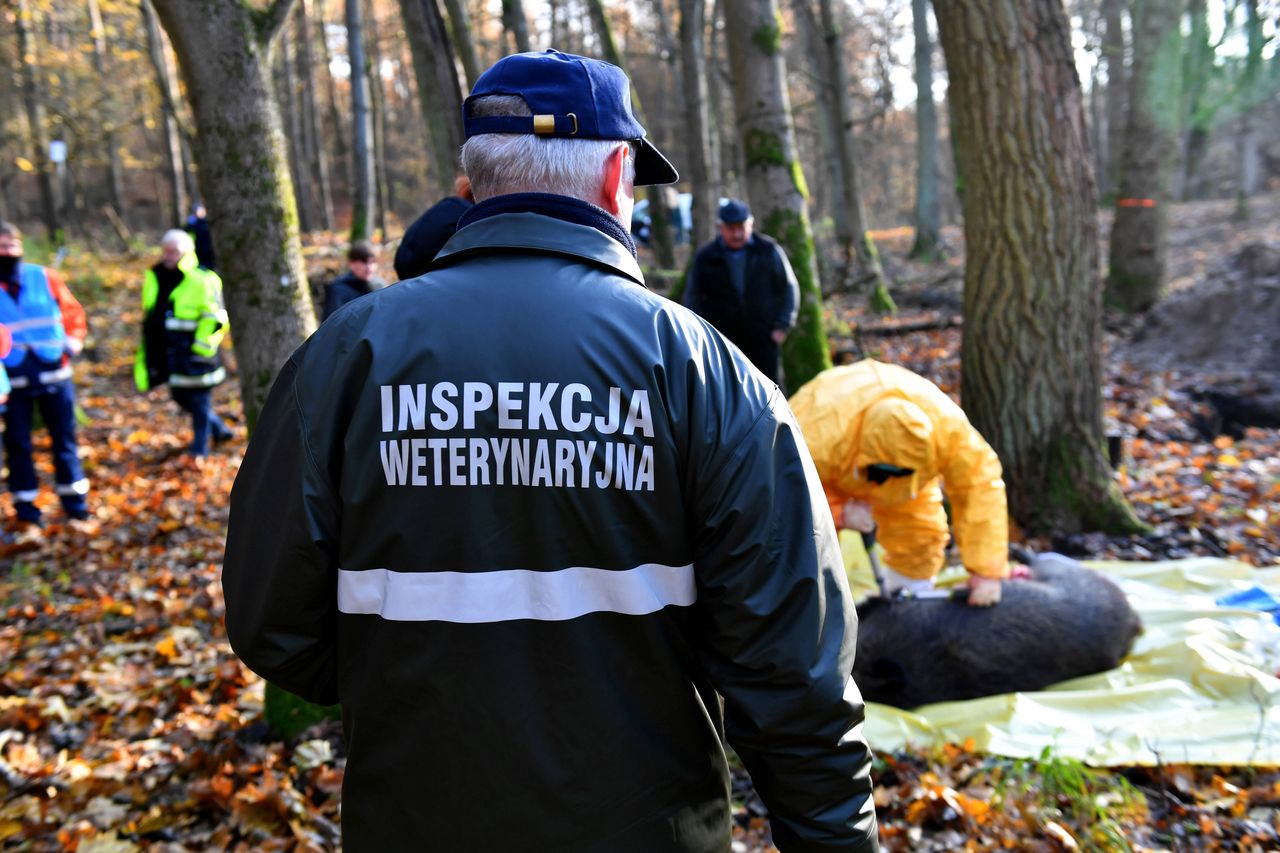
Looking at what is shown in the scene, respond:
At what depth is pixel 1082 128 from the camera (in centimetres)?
590

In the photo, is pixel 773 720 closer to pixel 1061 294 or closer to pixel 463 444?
pixel 463 444

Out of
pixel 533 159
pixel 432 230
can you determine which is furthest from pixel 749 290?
pixel 533 159

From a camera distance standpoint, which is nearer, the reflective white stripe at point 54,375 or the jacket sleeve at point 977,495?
the jacket sleeve at point 977,495

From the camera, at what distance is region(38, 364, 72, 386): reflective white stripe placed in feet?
24.9

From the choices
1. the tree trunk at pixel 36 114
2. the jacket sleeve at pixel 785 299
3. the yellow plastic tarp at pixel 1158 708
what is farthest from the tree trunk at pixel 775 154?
the tree trunk at pixel 36 114

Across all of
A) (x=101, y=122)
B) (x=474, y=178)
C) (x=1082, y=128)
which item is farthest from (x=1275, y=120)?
(x=474, y=178)

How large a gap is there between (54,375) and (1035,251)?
25.4ft

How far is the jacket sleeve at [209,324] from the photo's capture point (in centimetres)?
918

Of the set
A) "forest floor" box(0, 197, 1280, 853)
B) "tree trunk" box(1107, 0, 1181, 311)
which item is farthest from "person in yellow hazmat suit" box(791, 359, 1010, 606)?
"tree trunk" box(1107, 0, 1181, 311)

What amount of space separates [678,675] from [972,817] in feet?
7.33

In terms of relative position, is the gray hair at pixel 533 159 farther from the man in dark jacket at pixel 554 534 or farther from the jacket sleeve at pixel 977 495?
the jacket sleeve at pixel 977 495

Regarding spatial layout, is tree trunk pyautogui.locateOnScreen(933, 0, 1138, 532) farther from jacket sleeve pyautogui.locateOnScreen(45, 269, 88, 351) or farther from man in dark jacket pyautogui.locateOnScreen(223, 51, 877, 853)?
jacket sleeve pyautogui.locateOnScreen(45, 269, 88, 351)

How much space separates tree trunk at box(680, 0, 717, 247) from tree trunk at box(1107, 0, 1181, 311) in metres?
5.54

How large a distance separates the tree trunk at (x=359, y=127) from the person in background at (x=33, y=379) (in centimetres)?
908
